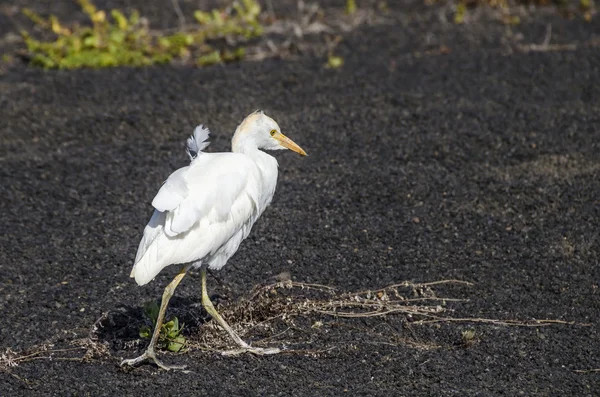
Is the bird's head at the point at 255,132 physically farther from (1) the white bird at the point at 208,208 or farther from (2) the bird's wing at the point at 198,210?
(2) the bird's wing at the point at 198,210

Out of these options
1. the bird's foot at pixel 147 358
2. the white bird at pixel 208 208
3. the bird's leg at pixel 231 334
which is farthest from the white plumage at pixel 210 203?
the bird's foot at pixel 147 358

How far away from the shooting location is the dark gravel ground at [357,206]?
14.6 ft

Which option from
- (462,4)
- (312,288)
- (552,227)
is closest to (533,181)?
(552,227)

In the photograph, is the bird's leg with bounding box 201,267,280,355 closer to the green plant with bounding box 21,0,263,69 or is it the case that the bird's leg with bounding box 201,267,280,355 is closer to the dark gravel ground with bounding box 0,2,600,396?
the dark gravel ground with bounding box 0,2,600,396

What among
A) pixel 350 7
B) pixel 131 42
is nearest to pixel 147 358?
pixel 131 42

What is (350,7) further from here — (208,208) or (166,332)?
(166,332)

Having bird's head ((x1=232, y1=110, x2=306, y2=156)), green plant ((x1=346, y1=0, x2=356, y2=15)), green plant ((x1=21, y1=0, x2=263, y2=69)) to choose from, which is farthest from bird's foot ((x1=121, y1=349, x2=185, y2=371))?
green plant ((x1=346, y1=0, x2=356, y2=15))

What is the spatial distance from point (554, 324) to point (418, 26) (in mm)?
5637

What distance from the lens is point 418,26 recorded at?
388 inches

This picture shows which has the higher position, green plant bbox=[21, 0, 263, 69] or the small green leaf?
green plant bbox=[21, 0, 263, 69]

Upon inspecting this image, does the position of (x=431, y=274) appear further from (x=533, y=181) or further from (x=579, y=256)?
A: (x=533, y=181)

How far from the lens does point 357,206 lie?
629cm

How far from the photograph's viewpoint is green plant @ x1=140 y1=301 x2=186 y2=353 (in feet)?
14.9

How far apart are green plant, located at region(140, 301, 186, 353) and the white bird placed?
0.40 feet
